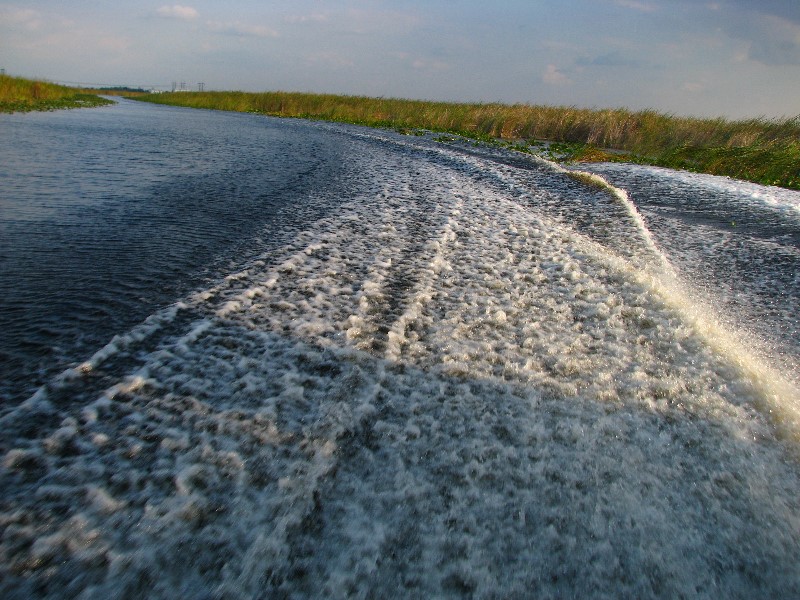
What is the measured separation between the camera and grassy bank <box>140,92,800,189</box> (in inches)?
574

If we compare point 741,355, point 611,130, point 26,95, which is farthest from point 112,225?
point 26,95

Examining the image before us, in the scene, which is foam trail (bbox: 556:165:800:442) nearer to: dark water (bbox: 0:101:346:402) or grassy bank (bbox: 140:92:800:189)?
dark water (bbox: 0:101:346:402)

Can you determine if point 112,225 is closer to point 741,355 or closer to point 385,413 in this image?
point 385,413

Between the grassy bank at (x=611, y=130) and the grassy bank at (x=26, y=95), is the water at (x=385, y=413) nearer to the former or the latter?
the grassy bank at (x=611, y=130)

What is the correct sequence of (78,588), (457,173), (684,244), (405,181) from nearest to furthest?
(78,588), (684,244), (405,181), (457,173)

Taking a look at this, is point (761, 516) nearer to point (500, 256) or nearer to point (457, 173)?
point (500, 256)

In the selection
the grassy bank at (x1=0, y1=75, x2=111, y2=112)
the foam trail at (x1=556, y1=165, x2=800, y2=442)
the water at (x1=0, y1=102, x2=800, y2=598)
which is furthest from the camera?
the grassy bank at (x1=0, y1=75, x2=111, y2=112)

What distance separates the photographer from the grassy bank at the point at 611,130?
14.6 meters

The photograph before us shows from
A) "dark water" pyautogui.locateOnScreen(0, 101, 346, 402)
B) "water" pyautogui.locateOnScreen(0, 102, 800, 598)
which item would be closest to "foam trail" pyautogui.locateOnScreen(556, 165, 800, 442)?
"water" pyautogui.locateOnScreen(0, 102, 800, 598)

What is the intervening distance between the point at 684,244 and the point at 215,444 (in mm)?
7481

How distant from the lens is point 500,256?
6.26 metres

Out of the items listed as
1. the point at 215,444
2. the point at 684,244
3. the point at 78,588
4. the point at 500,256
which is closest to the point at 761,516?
the point at 215,444

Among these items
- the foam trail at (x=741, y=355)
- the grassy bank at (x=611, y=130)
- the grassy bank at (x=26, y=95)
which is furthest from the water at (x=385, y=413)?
the grassy bank at (x=26, y=95)

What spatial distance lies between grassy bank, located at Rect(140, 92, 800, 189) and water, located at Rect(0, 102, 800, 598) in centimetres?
1013
